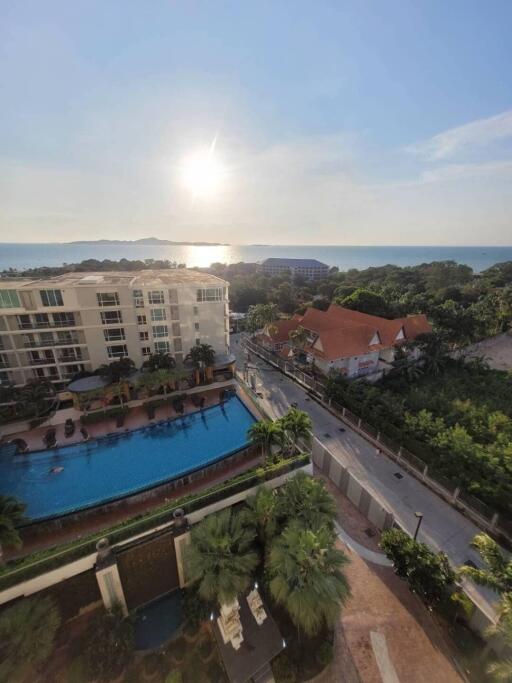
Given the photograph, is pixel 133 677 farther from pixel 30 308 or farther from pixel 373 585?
pixel 30 308

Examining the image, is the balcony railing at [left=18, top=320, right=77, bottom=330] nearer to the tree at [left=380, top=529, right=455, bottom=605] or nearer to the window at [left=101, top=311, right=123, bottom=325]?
the window at [left=101, top=311, right=123, bottom=325]

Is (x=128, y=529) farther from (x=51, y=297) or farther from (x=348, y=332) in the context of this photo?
(x=348, y=332)

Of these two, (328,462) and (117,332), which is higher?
(117,332)

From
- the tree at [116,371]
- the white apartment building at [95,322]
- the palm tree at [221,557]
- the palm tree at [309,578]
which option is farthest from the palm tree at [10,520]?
the white apartment building at [95,322]

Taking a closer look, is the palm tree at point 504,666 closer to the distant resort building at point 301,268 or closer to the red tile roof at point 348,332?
the red tile roof at point 348,332

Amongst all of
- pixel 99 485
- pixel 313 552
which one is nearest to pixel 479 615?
pixel 313 552

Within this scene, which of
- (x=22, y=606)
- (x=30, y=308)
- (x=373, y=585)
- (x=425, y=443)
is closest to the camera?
(x=22, y=606)

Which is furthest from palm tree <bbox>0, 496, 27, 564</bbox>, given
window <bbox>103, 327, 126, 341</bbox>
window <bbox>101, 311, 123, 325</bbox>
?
window <bbox>101, 311, 123, 325</bbox>
